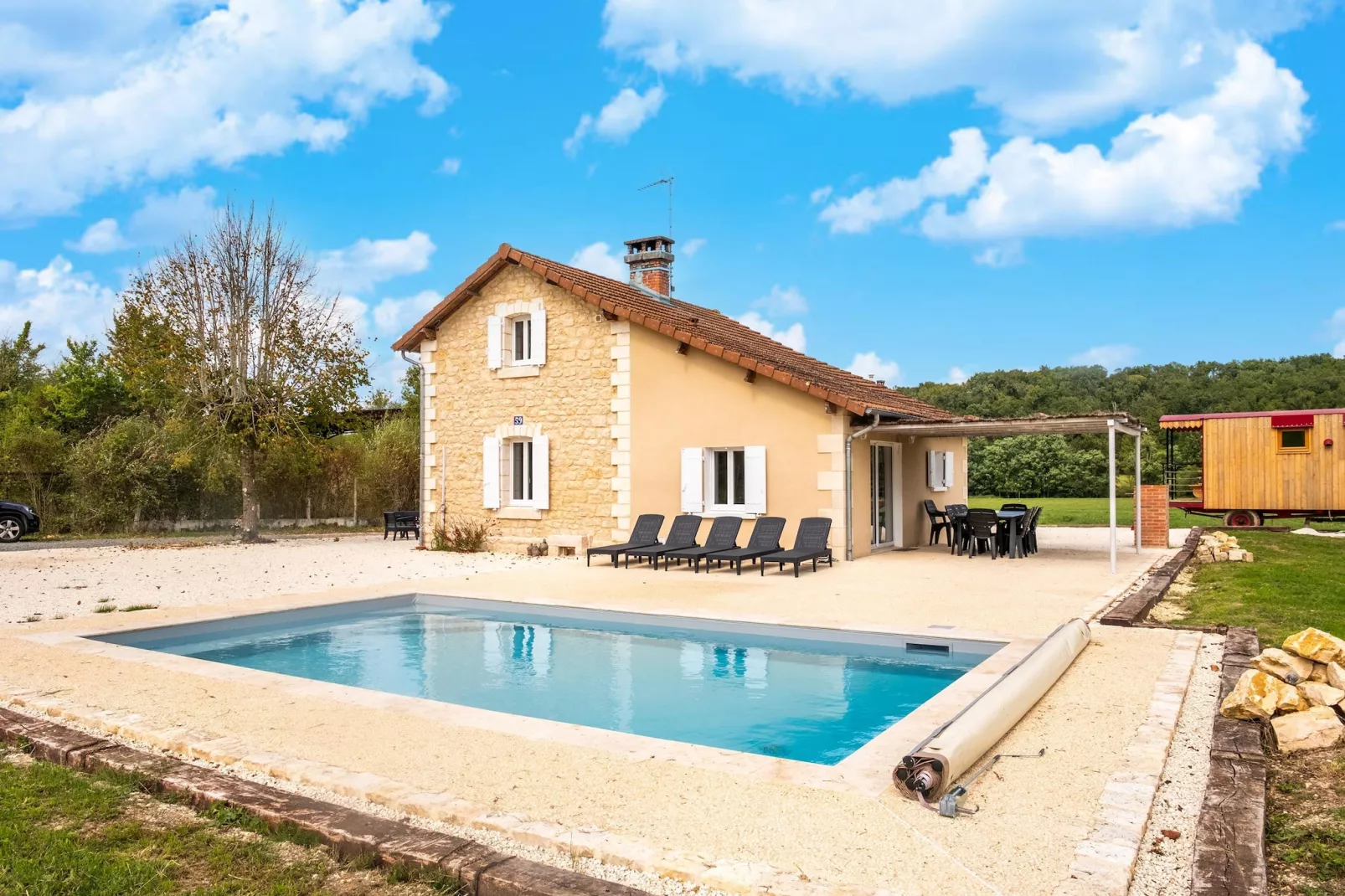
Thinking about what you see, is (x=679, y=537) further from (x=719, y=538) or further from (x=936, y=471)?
(x=936, y=471)

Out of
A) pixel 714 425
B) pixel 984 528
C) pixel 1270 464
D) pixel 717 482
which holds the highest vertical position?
pixel 714 425

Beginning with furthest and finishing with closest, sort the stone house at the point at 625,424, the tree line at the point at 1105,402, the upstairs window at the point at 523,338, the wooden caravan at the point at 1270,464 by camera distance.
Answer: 1. the tree line at the point at 1105,402
2. the wooden caravan at the point at 1270,464
3. the upstairs window at the point at 523,338
4. the stone house at the point at 625,424

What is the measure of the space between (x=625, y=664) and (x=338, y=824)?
4256mm

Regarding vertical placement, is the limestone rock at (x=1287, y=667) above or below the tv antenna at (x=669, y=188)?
below

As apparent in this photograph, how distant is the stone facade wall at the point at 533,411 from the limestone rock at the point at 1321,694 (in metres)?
11.0

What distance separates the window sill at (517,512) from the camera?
15.6 meters

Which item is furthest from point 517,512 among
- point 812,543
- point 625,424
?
point 812,543

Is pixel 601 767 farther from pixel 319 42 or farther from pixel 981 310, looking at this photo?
pixel 981 310

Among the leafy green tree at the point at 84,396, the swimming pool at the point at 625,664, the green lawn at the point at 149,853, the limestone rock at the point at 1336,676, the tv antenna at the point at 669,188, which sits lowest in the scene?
the swimming pool at the point at 625,664

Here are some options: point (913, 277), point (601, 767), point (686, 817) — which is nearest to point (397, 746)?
point (601, 767)

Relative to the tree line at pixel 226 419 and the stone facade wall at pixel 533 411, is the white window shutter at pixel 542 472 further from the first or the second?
the tree line at pixel 226 419

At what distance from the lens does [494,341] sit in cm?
1603

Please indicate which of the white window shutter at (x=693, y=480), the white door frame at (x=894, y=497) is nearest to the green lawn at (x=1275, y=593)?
the white door frame at (x=894, y=497)

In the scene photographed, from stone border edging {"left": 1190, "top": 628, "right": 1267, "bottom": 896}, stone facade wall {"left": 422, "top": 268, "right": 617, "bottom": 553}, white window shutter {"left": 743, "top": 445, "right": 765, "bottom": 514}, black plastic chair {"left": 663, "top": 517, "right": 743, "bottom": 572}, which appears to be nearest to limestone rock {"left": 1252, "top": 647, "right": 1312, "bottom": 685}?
stone border edging {"left": 1190, "top": 628, "right": 1267, "bottom": 896}
